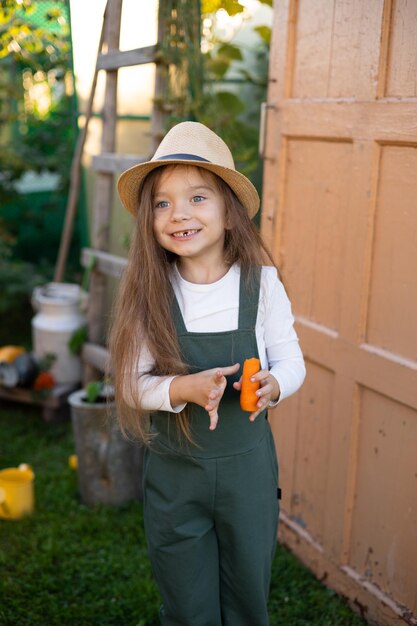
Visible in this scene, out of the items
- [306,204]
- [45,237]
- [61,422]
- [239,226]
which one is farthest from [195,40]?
[45,237]

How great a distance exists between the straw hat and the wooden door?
560mm

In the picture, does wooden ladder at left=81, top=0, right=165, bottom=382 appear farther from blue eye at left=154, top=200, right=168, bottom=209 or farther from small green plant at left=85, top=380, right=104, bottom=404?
blue eye at left=154, top=200, right=168, bottom=209

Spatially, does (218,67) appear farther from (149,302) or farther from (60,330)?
(149,302)

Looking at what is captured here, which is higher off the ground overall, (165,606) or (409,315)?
(409,315)

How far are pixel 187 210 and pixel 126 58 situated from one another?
222 centimetres

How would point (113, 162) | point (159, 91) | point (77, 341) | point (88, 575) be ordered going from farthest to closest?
1. point (77, 341)
2. point (113, 162)
3. point (159, 91)
4. point (88, 575)

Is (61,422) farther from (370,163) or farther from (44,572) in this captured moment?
(370,163)

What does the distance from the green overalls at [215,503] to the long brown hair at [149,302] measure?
0.17 ft

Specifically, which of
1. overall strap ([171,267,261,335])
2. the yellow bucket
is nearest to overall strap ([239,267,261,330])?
overall strap ([171,267,261,335])

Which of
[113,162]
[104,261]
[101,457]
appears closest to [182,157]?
[101,457]

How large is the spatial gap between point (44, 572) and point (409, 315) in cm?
188

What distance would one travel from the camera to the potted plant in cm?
371

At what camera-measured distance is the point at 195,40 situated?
380 cm

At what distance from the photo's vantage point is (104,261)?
177 inches
